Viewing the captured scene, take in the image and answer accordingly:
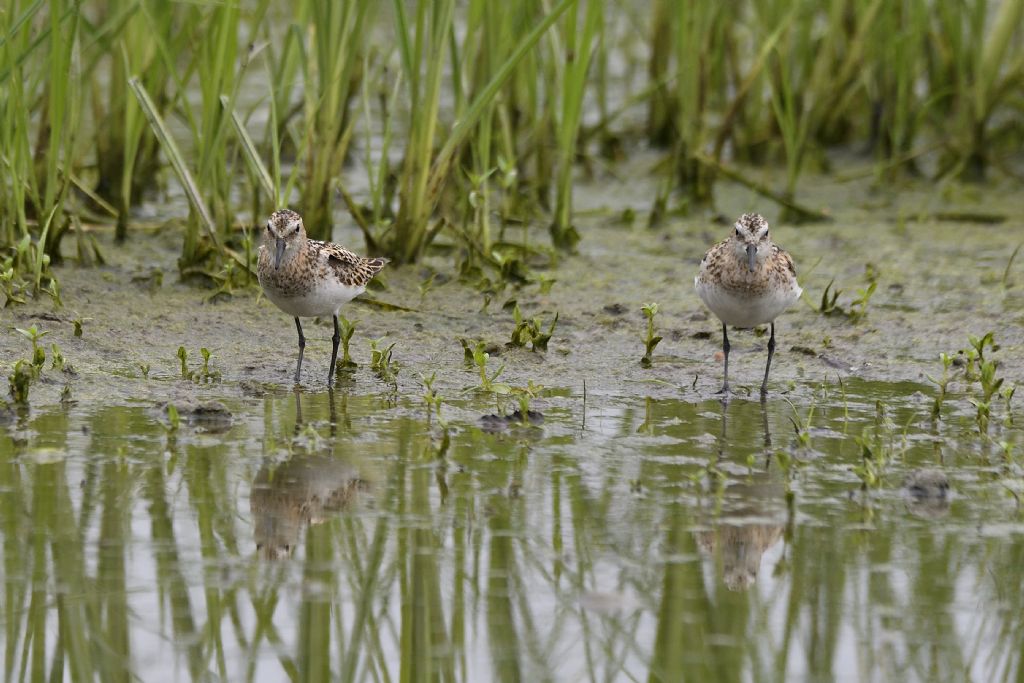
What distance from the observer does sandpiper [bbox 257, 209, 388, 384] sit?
7.56 metres

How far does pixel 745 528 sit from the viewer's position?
547 centimetres

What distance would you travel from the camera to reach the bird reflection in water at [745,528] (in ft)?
16.7

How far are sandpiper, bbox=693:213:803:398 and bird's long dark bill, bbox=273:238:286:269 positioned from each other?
2052 millimetres

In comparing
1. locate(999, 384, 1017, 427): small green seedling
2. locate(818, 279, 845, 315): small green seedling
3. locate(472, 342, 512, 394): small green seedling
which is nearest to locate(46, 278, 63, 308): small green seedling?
locate(472, 342, 512, 394): small green seedling

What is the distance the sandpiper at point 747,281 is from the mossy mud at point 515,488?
396mm

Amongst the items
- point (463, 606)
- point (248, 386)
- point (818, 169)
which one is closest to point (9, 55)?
point (248, 386)

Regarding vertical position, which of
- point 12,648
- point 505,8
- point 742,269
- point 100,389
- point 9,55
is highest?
point 505,8

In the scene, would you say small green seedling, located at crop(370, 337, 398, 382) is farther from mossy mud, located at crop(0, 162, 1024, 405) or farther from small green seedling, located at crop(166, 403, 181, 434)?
small green seedling, located at crop(166, 403, 181, 434)

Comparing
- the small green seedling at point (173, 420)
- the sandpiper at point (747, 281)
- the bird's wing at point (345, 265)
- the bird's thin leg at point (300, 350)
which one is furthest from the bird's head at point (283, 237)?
the sandpiper at point (747, 281)

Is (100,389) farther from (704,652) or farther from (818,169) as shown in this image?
(818,169)

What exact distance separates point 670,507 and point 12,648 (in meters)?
2.38

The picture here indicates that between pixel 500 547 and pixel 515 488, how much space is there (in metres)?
0.66

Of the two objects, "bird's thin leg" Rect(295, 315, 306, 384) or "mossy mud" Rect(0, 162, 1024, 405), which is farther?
"mossy mud" Rect(0, 162, 1024, 405)

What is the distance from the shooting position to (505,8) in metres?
9.10
